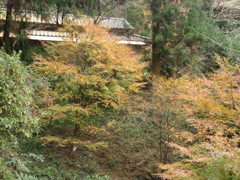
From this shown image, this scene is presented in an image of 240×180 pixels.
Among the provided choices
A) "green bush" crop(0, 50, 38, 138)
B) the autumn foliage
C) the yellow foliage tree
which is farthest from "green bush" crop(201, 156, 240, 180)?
the yellow foliage tree

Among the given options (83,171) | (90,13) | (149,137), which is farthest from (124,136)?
(90,13)

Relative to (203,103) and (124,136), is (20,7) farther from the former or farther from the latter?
(203,103)

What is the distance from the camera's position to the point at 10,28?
8586 millimetres

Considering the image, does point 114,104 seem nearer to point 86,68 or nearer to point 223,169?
point 86,68

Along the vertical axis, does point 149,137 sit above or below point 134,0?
below

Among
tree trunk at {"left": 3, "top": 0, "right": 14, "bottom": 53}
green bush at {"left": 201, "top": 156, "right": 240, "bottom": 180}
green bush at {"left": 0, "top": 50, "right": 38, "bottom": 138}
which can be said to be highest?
tree trunk at {"left": 3, "top": 0, "right": 14, "bottom": 53}

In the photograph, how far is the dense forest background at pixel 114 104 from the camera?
3.72 m

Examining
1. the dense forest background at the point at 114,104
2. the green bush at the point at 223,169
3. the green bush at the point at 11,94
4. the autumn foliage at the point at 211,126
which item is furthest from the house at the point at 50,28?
the green bush at the point at 223,169

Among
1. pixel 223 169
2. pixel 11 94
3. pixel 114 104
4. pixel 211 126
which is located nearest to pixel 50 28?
pixel 114 104

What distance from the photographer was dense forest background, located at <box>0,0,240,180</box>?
3.72 m

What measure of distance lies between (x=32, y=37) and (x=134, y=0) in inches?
212

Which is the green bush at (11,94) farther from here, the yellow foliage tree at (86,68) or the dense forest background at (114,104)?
the yellow foliage tree at (86,68)

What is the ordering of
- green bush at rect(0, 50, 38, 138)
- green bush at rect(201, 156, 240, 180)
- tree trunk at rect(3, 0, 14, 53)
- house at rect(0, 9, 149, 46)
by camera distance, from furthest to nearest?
house at rect(0, 9, 149, 46) → tree trunk at rect(3, 0, 14, 53) → green bush at rect(0, 50, 38, 138) → green bush at rect(201, 156, 240, 180)

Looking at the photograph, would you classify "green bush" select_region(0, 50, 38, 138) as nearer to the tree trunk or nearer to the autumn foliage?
the autumn foliage
